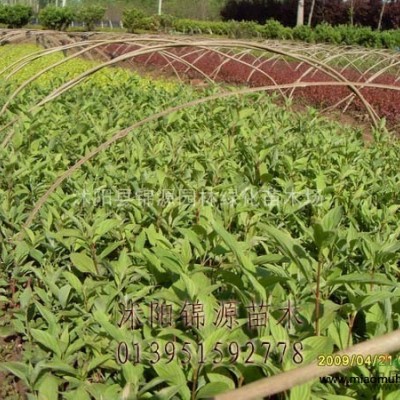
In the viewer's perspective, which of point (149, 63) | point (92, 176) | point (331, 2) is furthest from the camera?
point (331, 2)

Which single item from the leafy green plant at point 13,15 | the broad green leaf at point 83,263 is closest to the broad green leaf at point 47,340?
the broad green leaf at point 83,263

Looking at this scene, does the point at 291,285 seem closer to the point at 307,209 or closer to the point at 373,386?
the point at 373,386

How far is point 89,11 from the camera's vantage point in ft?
147

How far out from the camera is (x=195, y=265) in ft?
6.21

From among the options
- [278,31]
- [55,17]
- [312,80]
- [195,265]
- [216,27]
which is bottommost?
[195,265]

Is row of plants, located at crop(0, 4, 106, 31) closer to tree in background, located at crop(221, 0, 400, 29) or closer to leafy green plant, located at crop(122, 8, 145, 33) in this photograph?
leafy green plant, located at crop(122, 8, 145, 33)

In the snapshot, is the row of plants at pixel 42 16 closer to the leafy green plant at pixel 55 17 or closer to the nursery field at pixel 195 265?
the leafy green plant at pixel 55 17

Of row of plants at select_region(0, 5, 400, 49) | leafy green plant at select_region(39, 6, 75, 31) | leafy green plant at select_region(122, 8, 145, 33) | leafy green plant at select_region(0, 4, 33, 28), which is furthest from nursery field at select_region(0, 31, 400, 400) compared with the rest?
leafy green plant at select_region(122, 8, 145, 33)

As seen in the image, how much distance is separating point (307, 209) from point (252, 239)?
77 centimetres

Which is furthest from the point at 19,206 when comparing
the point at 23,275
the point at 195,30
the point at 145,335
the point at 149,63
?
the point at 195,30

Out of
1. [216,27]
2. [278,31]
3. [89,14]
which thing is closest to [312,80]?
[278,31]

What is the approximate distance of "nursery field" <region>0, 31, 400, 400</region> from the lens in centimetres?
145

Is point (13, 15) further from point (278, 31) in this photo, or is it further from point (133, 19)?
point (278, 31)

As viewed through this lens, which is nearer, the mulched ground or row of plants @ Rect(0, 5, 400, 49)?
the mulched ground
